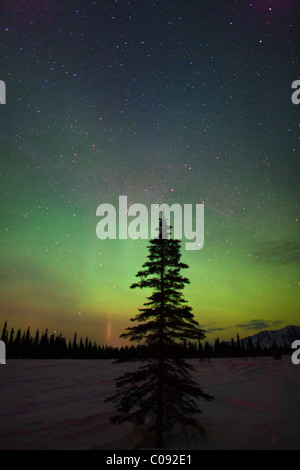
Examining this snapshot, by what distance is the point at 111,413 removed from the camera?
14.8 metres

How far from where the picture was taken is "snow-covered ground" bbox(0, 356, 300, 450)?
1082 cm

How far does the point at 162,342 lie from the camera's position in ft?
33.7

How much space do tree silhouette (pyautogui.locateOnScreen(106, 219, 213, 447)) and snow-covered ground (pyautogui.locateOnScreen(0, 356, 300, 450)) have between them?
175 centimetres

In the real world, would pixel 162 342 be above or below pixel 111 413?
above

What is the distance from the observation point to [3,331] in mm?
94562

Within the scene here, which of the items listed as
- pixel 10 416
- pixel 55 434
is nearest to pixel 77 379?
pixel 10 416

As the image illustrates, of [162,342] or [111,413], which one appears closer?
[162,342]

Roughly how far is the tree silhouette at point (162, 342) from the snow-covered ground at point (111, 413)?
5.74ft

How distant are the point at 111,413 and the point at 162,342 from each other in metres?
8.05

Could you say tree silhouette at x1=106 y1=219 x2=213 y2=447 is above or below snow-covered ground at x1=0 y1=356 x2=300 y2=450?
above

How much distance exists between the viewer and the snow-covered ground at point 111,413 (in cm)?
1082
